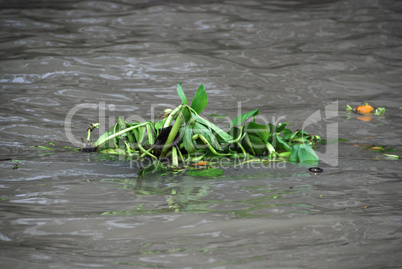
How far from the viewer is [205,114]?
3.11m

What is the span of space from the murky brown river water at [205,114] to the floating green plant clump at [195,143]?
91 mm

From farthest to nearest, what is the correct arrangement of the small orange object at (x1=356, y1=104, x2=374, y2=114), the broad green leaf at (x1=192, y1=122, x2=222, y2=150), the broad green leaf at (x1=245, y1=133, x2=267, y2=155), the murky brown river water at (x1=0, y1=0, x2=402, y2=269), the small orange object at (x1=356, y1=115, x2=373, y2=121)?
the small orange object at (x1=356, y1=104, x2=374, y2=114), the small orange object at (x1=356, y1=115, x2=373, y2=121), the broad green leaf at (x1=245, y1=133, x2=267, y2=155), the broad green leaf at (x1=192, y1=122, x2=222, y2=150), the murky brown river water at (x1=0, y1=0, x2=402, y2=269)

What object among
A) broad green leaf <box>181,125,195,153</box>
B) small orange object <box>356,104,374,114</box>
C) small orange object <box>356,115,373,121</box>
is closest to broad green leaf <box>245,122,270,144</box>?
broad green leaf <box>181,125,195,153</box>

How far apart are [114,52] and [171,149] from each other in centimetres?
234

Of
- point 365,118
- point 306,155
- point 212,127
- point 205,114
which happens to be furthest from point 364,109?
point 212,127

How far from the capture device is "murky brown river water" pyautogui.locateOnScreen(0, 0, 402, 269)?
4.49 ft

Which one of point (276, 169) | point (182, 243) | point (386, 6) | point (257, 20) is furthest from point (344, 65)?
point (182, 243)

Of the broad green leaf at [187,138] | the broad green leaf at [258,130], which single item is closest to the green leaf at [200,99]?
the broad green leaf at [187,138]

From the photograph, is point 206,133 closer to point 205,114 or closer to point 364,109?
point 205,114

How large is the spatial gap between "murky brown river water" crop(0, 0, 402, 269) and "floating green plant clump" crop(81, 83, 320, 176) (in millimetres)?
91

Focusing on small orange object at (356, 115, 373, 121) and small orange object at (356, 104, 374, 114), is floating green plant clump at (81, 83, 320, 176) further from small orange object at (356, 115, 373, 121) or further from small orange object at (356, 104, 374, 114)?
small orange object at (356, 104, 374, 114)

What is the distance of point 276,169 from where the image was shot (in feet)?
6.93

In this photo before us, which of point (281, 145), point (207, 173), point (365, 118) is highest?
point (365, 118)

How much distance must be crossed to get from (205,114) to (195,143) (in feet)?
3.23
